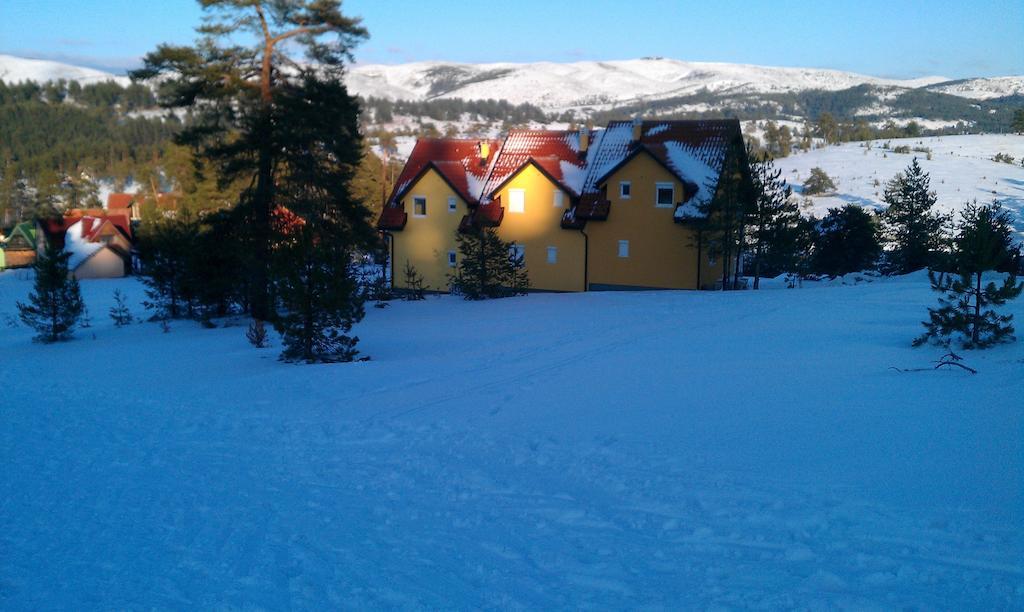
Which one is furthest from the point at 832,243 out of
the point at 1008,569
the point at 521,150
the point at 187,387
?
the point at 1008,569

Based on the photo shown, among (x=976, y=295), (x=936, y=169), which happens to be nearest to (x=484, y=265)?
(x=976, y=295)

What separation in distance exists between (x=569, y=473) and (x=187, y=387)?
9.55 m

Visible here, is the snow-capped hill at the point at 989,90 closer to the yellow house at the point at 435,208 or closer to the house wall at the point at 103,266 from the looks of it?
the yellow house at the point at 435,208

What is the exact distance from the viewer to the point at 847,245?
37156mm

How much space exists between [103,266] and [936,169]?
82.6 m

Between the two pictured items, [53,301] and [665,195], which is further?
[665,195]

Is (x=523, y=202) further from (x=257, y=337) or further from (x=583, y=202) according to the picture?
(x=257, y=337)

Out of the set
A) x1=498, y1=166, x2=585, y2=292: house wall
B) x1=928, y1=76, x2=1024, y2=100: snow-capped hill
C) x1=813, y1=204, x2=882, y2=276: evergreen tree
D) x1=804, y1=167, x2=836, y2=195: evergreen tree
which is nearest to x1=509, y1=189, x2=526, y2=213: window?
x1=498, y1=166, x2=585, y2=292: house wall

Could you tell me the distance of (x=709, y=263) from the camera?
1260 inches

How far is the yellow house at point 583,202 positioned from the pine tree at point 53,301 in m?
15.1

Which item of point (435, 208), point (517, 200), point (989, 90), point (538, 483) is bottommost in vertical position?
point (538, 483)

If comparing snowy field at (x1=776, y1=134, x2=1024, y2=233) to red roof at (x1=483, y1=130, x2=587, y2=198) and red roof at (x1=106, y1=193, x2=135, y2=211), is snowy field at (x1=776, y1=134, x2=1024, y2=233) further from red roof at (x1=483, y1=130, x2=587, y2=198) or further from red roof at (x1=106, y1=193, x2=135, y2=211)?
red roof at (x1=106, y1=193, x2=135, y2=211)

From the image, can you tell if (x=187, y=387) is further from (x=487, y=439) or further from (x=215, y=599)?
(x=215, y=599)

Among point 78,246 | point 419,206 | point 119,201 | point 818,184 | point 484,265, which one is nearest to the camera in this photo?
point 484,265
